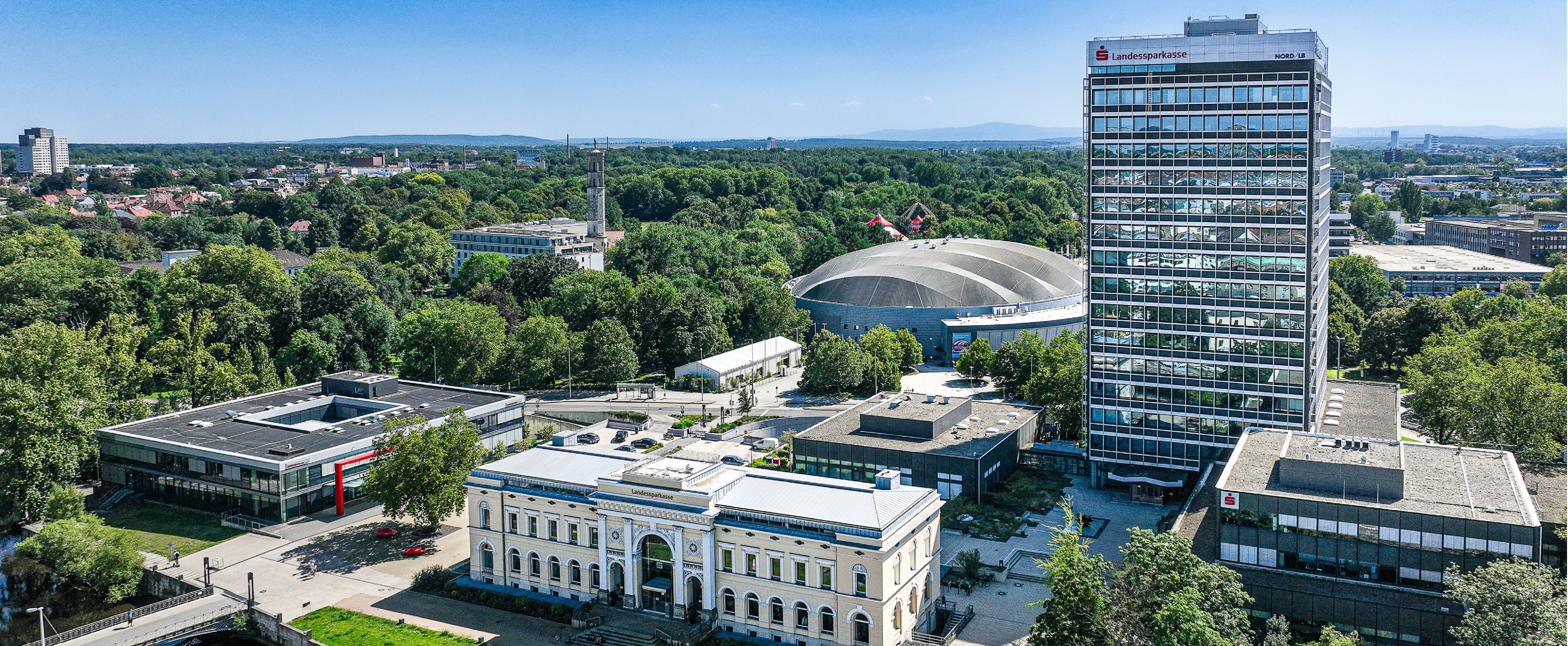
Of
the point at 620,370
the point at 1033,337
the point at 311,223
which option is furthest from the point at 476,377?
the point at 311,223

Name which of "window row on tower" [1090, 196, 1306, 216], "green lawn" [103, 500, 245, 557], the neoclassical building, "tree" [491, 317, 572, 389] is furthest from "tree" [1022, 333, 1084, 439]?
"green lawn" [103, 500, 245, 557]

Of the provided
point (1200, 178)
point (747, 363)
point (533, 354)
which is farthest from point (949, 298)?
point (1200, 178)

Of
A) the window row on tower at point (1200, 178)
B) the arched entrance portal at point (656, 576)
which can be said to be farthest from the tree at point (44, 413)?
the window row on tower at point (1200, 178)

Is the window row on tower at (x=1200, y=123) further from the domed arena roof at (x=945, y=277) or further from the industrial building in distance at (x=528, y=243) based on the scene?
the industrial building in distance at (x=528, y=243)

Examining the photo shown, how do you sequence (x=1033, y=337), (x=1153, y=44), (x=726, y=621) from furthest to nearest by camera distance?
(x=1033, y=337)
(x=1153, y=44)
(x=726, y=621)

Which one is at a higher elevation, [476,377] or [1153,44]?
[1153,44]

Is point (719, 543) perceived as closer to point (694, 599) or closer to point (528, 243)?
point (694, 599)

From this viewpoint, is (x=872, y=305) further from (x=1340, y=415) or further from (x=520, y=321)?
(x=1340, y=415)
